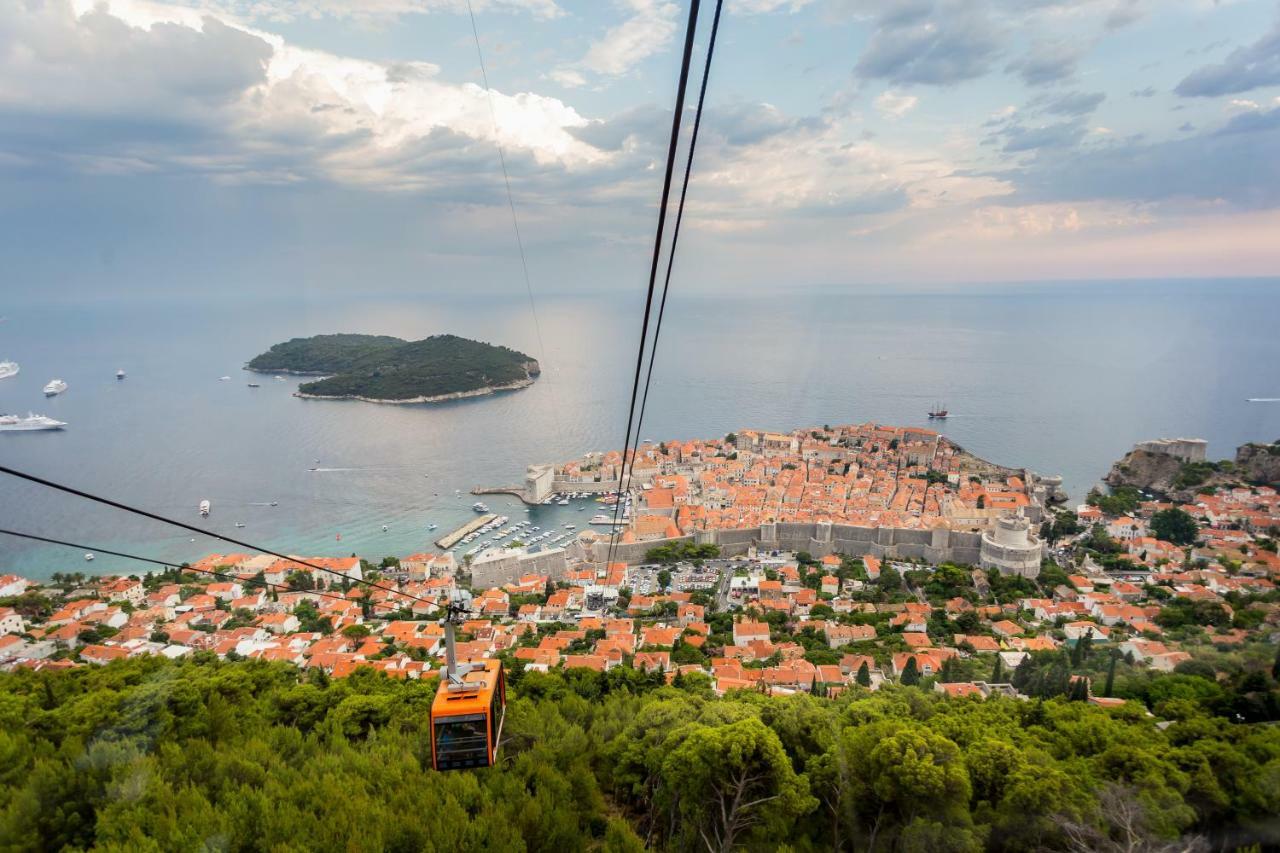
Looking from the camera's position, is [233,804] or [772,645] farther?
[772,645]

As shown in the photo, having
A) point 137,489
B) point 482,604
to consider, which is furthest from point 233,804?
point 137,489

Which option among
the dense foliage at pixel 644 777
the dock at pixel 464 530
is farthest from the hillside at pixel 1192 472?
the dock at pixel 464 530

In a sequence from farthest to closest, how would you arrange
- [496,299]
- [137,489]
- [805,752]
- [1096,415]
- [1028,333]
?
1. [496,299]
2. [1028,333]
3. [1096,415]
4. [137,489]
5. [805,752]

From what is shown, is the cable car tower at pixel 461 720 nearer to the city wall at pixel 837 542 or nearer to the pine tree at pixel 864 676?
the pine tree at pixel 864 676

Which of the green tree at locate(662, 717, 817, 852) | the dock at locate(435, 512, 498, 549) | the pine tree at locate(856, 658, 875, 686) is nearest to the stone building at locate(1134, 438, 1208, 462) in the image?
the pine tree at locate(856, 658, 875, 686)

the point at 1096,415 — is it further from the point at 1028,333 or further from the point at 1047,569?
the point at 1028,333

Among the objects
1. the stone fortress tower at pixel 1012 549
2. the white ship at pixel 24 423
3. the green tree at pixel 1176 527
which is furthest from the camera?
the white ship at pixel 24 423

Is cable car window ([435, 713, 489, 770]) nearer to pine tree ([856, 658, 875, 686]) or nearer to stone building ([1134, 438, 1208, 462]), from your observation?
pine tree ([856, 658, 875, 686])

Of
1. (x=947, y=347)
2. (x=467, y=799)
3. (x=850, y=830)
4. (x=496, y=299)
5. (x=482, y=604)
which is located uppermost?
(x=496, y=299)
